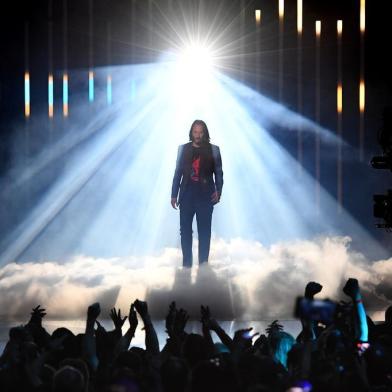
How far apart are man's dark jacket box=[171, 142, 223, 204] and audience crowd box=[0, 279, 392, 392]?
20.6 feet

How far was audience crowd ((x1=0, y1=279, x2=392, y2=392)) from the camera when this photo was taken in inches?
161

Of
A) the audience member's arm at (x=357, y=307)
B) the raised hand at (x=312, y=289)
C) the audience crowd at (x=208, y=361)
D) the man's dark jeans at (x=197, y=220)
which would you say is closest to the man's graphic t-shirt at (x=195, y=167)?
the man's dark jeans at (x=197, y=220)

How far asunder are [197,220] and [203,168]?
930 millimetres

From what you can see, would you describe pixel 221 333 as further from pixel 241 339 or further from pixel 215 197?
pixel 215 197

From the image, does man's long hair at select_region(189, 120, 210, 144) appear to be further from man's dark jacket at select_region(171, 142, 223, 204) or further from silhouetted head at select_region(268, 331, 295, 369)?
silhouetted head at select_region(268, 331, 295, 369)

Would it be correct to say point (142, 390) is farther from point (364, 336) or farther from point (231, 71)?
point (231, 71)

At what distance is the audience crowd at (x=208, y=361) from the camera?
13.4ft

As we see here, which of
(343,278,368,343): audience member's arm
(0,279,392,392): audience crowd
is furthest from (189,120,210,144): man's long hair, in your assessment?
(343,278,368,343): audience member's arm

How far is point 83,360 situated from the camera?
4.70 metres

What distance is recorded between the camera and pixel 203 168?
469 inches

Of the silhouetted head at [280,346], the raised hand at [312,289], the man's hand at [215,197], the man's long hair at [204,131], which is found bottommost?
the silhouetted head at [280,346]

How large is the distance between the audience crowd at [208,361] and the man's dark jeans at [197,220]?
20.9 ft

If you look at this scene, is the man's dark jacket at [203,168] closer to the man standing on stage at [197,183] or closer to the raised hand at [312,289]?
the man standing on stage at [197,183]

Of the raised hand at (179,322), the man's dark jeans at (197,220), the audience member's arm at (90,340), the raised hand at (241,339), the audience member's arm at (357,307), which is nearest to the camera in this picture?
the raised hand at (241,339)
